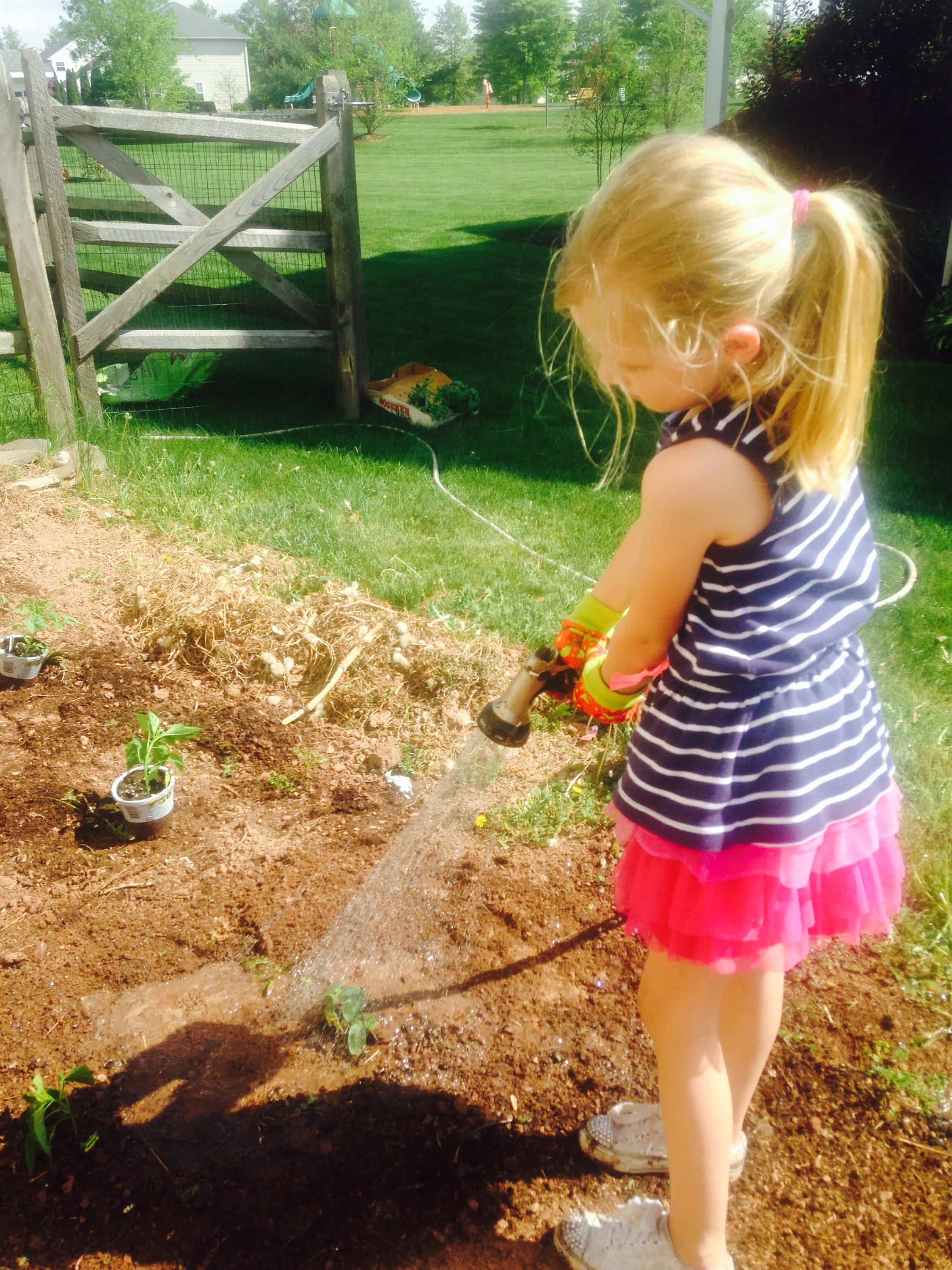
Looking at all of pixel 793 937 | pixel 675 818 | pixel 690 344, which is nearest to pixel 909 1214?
pixel 793 937

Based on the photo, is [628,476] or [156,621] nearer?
[156,621]

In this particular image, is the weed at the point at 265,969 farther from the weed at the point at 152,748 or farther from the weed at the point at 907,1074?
the weed at the point at 907,1074

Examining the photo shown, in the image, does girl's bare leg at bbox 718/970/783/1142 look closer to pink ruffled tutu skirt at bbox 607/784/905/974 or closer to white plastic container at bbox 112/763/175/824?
pink ruffled tutu skirt at bbox 607/784/905/974

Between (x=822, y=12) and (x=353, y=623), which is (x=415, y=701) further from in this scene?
(x=822, y=12)

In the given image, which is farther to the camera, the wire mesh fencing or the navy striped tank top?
the wire mesh fencing

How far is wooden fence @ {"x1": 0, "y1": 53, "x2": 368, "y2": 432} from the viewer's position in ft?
15.0

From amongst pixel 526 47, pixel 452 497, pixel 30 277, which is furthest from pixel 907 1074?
pixel 526 47

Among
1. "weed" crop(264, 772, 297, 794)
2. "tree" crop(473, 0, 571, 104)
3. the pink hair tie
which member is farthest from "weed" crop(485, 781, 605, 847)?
"tree" crop(473, 0, 571, 104)

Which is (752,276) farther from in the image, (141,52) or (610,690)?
(141,52)

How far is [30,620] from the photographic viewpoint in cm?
301

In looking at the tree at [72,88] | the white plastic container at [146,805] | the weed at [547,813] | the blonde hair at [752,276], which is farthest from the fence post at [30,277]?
the tree at [72,88]

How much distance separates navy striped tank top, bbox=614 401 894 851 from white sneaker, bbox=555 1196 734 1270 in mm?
694

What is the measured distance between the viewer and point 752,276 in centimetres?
107

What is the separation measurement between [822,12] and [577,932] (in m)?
8.65
